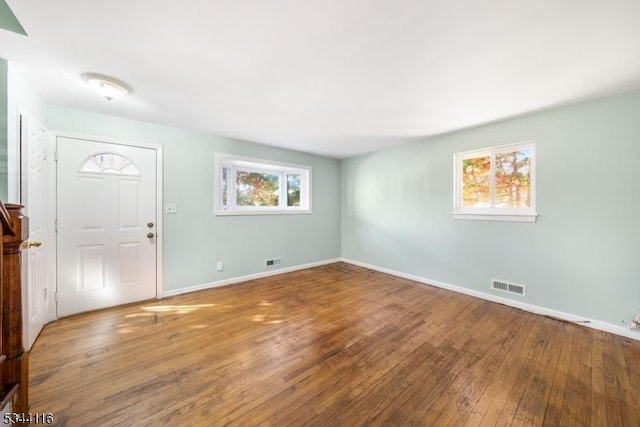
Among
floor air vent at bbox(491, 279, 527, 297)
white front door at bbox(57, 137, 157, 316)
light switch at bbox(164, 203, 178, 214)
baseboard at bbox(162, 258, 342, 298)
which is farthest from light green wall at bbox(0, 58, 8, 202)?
floor air vent at bbox(491, 279, 527, 297)

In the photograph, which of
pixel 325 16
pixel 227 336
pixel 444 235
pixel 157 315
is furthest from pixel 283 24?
pixel 444 235

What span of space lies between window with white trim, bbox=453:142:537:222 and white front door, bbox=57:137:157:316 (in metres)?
4.35

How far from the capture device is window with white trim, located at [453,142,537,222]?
294 cm

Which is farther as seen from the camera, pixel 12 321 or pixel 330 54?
pixel 330 54

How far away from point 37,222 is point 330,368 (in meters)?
3.07

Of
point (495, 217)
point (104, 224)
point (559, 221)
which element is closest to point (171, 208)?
point (104, 224)

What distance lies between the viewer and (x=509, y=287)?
10.0 ft

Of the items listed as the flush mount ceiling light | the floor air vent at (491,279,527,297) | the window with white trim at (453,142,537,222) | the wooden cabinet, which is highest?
the flush mount ceiling light

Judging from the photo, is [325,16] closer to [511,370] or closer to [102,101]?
[102,101]

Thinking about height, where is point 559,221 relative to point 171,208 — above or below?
below

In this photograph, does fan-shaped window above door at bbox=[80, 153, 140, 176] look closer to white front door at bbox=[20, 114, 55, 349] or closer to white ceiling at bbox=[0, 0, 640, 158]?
white front door at bbox=[20, 114, 55, 349]

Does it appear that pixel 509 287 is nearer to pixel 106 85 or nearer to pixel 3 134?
pixel 106 85

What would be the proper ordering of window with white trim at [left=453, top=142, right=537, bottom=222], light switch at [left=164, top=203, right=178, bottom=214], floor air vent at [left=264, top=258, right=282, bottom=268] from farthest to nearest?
1. floor air vent at [left=264, top=258, right=282, bottom=268]
2. light switch at [left=164, top=203, right=178, bottom=214]
3. window with white trim at [left=453, top=142, right=537, bottom=222]

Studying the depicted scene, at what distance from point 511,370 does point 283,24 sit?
2965mm
